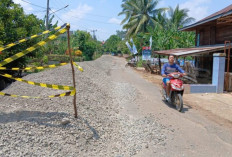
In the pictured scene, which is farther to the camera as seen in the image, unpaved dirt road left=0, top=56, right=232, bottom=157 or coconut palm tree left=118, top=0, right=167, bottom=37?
coconut palm tree left=118, top=0, right=167, bottom=37

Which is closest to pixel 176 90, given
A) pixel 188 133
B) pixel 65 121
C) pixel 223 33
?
pixel 188 133

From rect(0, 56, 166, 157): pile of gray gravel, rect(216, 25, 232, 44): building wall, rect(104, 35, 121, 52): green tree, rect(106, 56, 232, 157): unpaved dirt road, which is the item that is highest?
rect(104, 35, 121, 52): green tree

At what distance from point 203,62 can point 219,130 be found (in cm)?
1230

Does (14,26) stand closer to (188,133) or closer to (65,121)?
(65,121)

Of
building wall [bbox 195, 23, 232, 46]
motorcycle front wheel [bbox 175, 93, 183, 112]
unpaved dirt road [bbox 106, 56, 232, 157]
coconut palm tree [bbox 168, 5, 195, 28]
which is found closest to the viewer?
unpaved dirt road [bbox 106, 56, 232, 157]

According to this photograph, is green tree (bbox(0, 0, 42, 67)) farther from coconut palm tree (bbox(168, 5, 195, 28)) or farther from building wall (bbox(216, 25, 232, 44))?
coconut palm tree (bbox(168, 5, 195, 28))

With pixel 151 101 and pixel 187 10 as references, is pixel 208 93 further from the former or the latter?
pixel 187 10

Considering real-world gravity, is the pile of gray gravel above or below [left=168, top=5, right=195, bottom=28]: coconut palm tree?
below

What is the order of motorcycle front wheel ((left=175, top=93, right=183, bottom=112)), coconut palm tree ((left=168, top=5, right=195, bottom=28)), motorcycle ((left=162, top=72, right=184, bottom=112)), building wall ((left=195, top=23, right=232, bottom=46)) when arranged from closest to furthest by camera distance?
motorcycle front wheel ((left=175, top=93, right=183, bottom=112))
motorcycle ((left=162, top=72, right=184, bottom=112))
building wall ((left=195, top=23, right=232, bottom=46))
coconut palm tree ((left=168, top=5, right=195, bottom=28))

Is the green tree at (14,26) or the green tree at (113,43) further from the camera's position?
the green tree at (113,43)

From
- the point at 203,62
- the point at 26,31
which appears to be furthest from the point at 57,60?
the point at 203,62

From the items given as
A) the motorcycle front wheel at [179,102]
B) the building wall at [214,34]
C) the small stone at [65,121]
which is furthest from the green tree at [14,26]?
the building wall at [214,34]

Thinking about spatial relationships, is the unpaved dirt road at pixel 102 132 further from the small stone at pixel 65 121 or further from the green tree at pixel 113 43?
the green tree at pixel 113 43

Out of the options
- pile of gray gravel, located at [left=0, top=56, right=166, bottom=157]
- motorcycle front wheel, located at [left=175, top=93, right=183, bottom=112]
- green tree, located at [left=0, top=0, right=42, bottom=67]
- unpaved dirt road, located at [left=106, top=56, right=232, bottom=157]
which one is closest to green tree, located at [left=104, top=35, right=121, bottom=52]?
green tree, located at [left=0, top=0, right=42, bottom=67]
